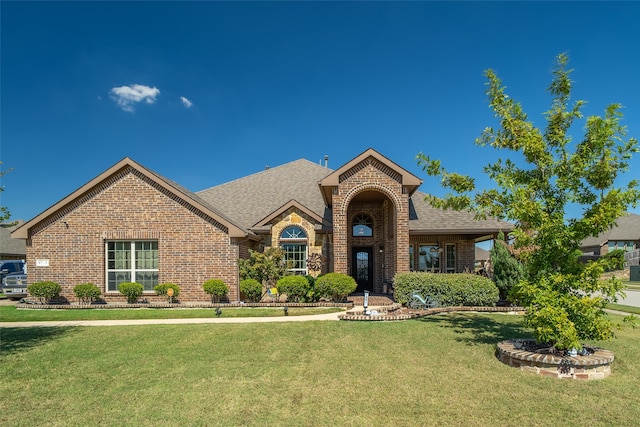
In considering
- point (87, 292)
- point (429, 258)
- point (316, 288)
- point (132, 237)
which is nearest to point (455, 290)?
point (316, 288)

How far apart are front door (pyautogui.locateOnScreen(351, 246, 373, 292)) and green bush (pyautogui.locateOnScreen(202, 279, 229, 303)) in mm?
6905

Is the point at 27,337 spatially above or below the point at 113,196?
below

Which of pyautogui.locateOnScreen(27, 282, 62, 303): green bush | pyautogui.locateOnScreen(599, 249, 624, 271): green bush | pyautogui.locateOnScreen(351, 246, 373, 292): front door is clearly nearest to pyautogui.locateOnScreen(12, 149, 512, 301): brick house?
pyautogui.locateOnScreen(27, 282, 62, 303): green bush

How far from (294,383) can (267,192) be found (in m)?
17.4

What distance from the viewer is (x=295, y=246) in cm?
1811

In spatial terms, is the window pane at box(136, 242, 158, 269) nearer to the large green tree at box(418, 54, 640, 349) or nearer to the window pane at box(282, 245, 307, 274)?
the window pane at box(282, 245, 307, 274)

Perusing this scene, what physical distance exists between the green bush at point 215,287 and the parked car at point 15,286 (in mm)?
9672

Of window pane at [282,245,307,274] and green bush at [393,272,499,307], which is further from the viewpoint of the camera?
window pane at [282,245,307,274]

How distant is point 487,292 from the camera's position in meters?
13.5

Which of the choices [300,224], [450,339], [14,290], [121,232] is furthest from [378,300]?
[14,290]

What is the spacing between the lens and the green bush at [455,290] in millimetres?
13492

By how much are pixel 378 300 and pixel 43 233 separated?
1338 cm

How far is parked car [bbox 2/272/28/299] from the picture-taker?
17697 mm

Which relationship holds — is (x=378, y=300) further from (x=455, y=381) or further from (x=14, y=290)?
(x=14, y=290)
